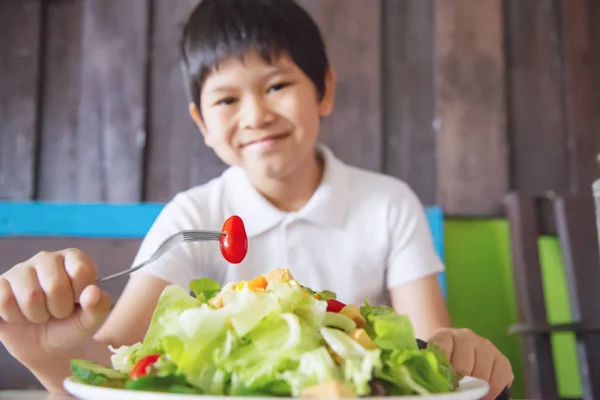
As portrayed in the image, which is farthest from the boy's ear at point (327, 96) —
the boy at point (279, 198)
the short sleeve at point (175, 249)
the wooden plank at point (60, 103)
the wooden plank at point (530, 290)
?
the wooden plank at point (60, 103)

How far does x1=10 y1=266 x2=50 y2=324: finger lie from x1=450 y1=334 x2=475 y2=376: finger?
37cm

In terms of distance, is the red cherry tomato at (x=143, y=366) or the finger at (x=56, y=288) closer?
the red cherry tomato at (x=143, y=366)

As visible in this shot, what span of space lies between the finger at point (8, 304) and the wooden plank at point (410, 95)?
3.32 feet

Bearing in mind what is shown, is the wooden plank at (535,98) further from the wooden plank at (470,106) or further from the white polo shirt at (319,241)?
the white polo shirt at (319,241)

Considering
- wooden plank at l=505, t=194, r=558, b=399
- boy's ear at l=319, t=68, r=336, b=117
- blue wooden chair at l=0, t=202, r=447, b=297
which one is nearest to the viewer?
boy's ear at l=319, t=68, r=336, b=117

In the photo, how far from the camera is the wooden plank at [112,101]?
4.54 ft

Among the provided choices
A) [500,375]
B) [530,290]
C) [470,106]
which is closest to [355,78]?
[470,106]

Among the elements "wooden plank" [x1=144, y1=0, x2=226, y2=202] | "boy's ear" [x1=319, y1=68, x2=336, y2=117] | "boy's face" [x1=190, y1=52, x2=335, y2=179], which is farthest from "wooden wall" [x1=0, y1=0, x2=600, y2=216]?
"boy's face" [x1=190, y1=52, x2=335, y2=179]

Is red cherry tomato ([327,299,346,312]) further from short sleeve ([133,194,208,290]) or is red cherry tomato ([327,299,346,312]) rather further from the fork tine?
short sleeve ([133,194,208,290])

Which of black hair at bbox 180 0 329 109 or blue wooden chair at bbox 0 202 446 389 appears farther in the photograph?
blue wooden chair at bbox 0 202 446 389

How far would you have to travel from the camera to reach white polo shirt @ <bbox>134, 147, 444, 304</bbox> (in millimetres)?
958

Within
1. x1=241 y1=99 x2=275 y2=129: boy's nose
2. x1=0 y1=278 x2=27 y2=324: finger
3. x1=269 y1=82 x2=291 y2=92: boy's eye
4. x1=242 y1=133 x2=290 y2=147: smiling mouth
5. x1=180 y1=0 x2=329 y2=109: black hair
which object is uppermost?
x1=180 y1=0 x2=329 y2=109: black hair

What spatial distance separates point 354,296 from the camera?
0.97 meters

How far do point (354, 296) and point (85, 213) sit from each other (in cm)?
67
